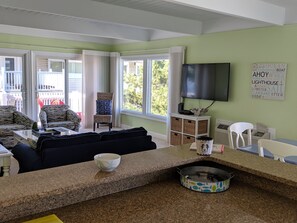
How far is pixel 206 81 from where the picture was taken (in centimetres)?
568

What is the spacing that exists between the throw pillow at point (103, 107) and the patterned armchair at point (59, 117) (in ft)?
3.18

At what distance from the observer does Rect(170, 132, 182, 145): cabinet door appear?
5929 millimetres

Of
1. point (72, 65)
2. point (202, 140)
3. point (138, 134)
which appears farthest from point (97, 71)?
point (202, 140)

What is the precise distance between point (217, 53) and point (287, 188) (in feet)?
14.6

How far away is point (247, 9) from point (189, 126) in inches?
94.8

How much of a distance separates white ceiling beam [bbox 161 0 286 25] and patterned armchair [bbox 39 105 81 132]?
4149mm

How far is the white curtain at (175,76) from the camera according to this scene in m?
6.20

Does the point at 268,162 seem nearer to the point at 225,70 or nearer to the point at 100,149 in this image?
the point at 100,149

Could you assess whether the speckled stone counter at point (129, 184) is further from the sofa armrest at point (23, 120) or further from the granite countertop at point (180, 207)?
the sofa armrest at point (23, 120)

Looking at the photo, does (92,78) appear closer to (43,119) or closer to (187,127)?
(43,119)

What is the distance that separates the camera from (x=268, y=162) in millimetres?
1663

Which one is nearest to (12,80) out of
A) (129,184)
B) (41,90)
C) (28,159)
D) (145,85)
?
(41,90)


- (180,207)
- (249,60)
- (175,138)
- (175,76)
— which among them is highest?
(249,60)

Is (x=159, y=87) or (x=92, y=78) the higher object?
(x=92, y=78)
